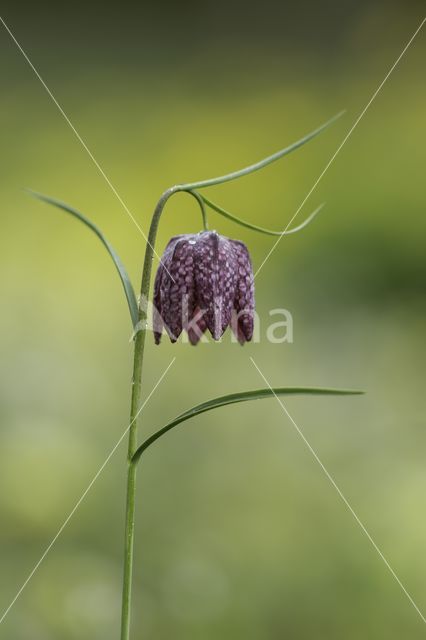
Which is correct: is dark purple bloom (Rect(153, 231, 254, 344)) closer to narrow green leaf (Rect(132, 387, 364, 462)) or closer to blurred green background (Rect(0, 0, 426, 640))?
narrow green leaf (Rect(132, 387, 364, 462))

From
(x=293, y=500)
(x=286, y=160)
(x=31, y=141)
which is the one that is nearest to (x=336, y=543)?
(x=293, y=500)

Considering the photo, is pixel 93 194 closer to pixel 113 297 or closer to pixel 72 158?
pixel 72 158

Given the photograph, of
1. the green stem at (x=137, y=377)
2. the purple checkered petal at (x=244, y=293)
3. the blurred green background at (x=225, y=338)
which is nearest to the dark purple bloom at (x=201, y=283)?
the purple checkered petal at (x=244, y=293)

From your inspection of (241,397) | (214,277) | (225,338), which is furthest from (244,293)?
(225,338)

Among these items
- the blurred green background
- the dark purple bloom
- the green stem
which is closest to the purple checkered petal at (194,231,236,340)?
the dark purple bloom

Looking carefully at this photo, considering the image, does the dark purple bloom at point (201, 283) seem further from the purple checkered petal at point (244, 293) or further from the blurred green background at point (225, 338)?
the blurred green background at point (225, 338)

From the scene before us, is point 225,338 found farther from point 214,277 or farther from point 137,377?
point 137,377
